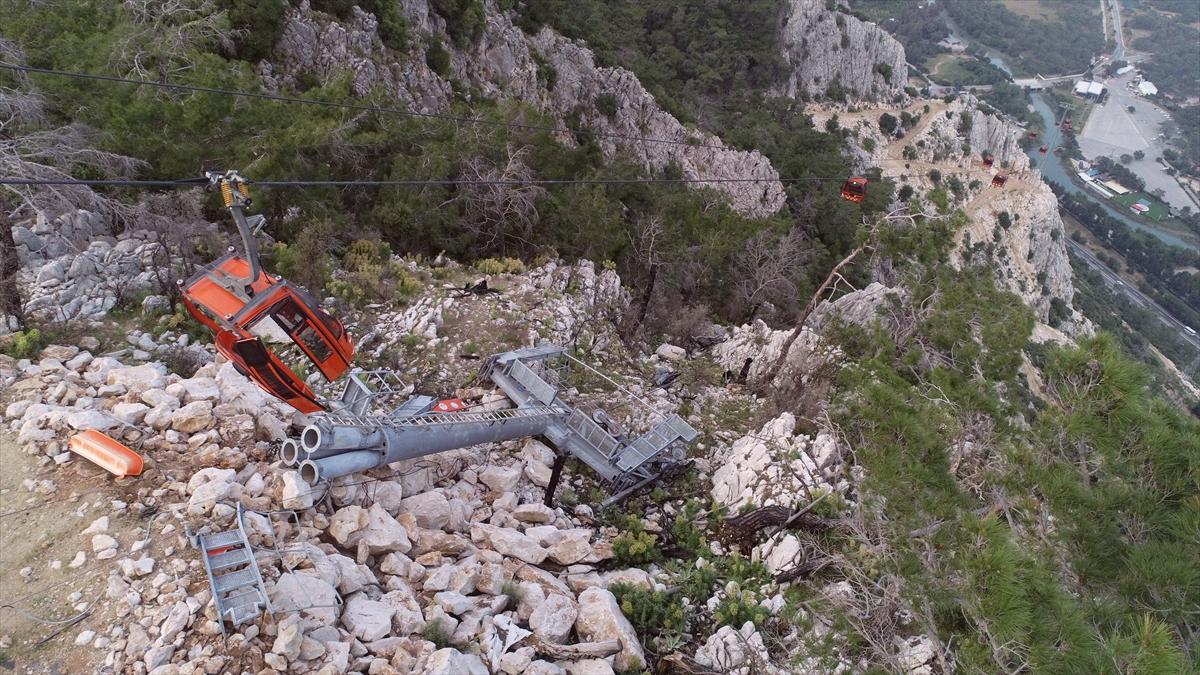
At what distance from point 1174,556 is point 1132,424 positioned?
89cm

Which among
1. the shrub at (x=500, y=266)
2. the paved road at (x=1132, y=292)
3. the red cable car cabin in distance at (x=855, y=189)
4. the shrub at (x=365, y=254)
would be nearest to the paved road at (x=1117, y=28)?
the paved road at (x=1132, y=292)

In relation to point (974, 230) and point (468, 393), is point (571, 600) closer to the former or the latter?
point (468, 393)

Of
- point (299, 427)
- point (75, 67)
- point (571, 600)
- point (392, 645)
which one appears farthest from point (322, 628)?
point (75, 67)

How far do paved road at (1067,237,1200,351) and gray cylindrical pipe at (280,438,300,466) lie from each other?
70142 mm

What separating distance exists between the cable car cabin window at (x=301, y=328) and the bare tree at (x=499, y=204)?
6.33 meters

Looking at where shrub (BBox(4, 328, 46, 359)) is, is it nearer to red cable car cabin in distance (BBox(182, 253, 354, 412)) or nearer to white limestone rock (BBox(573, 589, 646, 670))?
red cable car cabin in distance (BBox(182, 253, 354, 412))

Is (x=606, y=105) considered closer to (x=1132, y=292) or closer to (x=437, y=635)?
(x=437, y=635)

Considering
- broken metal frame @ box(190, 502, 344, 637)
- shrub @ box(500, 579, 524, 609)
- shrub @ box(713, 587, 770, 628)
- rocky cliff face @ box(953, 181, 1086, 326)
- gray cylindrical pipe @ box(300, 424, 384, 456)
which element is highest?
gray cylindrical pipe @ box(300, 424, 384, 456)

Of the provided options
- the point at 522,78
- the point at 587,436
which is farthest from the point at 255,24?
the point at 587,436

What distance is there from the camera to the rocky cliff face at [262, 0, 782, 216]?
16.8 meters

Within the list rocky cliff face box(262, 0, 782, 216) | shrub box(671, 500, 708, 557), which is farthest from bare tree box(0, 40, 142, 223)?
shrub box(671, 500, 708, 557)

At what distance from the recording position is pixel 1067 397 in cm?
458

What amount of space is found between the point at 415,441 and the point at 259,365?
6.35ft

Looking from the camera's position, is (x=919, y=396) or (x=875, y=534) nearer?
(x=875, y=534)
